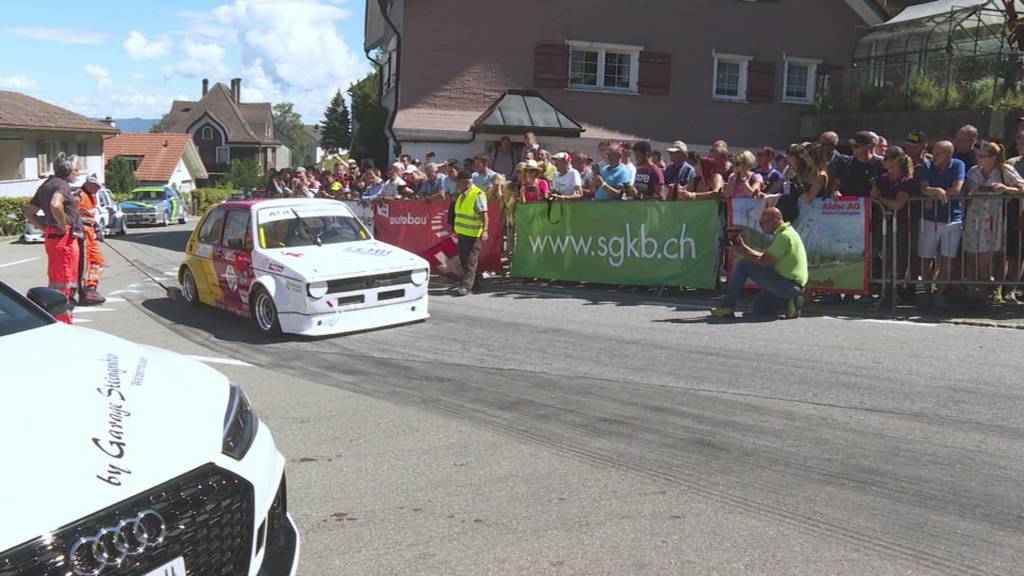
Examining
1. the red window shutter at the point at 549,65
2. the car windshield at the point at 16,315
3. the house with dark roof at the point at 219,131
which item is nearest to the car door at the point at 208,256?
the car windshield at the point at 16,315

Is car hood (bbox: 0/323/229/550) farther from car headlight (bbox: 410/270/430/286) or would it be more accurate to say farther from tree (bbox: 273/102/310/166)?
tree (bbox: 273/102/310/166)

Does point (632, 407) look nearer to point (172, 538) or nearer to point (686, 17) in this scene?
point (172, 538)

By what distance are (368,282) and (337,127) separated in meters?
73.1

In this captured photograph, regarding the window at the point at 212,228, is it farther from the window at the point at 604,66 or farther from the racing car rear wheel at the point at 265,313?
the window at the point at 604,66

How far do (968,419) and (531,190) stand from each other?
8.74 metres

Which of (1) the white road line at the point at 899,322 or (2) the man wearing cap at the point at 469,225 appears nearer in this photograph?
(1) the white road line at the point at 899,322

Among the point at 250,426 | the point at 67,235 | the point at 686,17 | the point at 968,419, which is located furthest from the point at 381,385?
the point at 686,17

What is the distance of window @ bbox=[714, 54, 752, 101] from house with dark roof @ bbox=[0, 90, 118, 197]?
25345 millimetres

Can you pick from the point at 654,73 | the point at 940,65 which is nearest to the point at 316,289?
the point at 940,65

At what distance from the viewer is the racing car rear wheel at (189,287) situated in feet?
39.2

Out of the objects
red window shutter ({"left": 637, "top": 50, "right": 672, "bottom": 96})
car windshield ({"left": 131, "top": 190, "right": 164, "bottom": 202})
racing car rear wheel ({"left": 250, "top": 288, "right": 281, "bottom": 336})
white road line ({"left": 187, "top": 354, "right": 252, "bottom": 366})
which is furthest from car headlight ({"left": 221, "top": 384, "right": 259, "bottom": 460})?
car windshield ({"left": 131, "top": 190, "right": 164, "bottom": 202})

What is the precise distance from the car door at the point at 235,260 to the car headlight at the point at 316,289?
125cm

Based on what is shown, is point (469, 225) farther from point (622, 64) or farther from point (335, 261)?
point (622, 64)

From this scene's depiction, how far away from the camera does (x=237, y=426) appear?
3.37 meters
